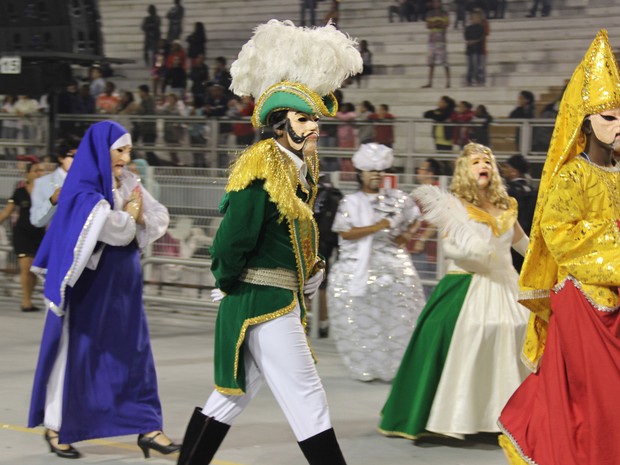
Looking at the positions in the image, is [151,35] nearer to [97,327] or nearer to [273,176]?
[97,327]

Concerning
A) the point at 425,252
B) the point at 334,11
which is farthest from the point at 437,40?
the point at 425,252

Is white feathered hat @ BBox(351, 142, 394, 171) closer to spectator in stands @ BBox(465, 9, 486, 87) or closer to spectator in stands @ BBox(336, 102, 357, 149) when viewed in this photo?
spectator in stands @ BBox(336, 102, 357, 149)

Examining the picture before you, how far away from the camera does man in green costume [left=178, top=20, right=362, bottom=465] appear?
445cm

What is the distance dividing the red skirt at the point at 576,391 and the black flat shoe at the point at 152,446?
1974 mm

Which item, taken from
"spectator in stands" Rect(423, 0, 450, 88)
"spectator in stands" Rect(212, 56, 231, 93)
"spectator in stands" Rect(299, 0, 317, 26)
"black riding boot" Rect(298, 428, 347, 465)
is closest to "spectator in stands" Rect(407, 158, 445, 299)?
"black riding boot" Rect(298, 428, 347, 465)

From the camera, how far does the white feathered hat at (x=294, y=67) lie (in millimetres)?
4547

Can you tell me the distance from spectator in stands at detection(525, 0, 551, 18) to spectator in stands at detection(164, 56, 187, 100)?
566 centimetres

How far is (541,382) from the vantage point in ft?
15.6

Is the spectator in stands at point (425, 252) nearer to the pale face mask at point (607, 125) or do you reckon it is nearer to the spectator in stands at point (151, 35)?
the pale face mask at point (607, 125)

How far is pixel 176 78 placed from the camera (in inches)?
740

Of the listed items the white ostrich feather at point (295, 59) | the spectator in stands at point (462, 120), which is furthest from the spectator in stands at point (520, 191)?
the white ostrich feather at point (295, 59)

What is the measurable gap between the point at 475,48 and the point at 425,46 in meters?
1.36

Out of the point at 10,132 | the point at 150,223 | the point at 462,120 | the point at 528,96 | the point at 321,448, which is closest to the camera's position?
the point at 321,448

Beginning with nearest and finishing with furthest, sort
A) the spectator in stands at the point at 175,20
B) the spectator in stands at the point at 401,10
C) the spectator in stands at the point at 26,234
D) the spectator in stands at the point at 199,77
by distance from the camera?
the spectator in stands at the point at 26,234
the spectator in stands at the point at 199,77
the spectator in stands at the point at 401,10
the spectator in stands at the point at 175,20
